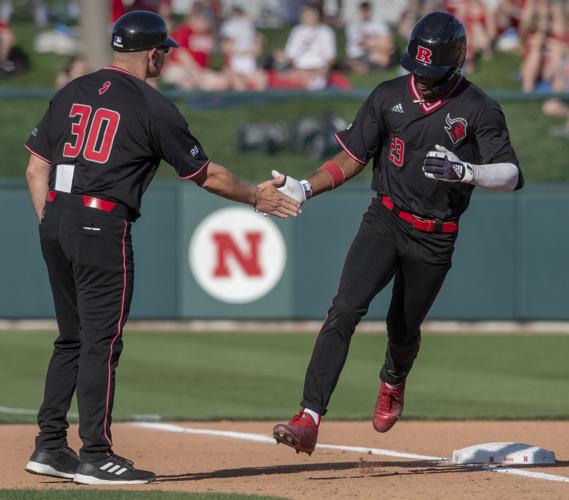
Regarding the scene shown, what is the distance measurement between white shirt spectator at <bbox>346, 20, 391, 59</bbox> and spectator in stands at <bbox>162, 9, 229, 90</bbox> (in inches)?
73.3

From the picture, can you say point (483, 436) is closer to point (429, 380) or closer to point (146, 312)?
point (429, 380)

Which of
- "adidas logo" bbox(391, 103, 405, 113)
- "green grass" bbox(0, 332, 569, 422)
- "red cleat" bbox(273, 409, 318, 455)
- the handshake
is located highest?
"adidas logo" bbox(391, 103, 405, 113)

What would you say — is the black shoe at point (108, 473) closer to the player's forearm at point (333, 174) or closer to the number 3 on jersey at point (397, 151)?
the player's forearm at point (333, 174)

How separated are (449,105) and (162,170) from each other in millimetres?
8141

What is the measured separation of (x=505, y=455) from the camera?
264 inches

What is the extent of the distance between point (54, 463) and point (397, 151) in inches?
87.8

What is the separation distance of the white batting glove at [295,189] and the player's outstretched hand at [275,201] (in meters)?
0.02

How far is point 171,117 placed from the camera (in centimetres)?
579

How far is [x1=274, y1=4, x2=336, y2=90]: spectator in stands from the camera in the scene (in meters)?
15.8

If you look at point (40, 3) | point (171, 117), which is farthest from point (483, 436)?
point (40, 3)

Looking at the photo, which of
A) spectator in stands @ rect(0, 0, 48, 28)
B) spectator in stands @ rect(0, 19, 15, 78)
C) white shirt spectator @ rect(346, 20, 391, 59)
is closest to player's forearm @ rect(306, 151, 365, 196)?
white shirt spectator @ rect(346, 20, 391, 59)

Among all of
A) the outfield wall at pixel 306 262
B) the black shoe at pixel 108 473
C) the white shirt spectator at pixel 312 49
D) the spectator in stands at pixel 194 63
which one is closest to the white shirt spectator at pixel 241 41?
the spectator in stands at pixel 194 63

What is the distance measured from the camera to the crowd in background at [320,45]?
1573 cm

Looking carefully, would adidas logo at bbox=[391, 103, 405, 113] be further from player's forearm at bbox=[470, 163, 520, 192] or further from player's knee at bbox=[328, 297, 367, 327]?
player's knee at bbox=[328, 297, 367, 327]
